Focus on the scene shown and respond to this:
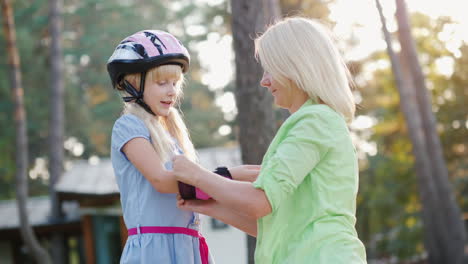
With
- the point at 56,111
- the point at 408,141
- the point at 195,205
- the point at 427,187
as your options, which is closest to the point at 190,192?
the point at 195,205

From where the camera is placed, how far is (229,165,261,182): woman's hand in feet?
9.95

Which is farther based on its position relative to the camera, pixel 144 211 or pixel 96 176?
pixel 96 176

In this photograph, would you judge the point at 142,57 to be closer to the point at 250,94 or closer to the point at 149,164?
the point at 149,164

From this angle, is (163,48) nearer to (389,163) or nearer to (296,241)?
(296,241)

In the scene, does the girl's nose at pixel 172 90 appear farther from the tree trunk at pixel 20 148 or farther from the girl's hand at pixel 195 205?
the tree trunk at pixel 20 148

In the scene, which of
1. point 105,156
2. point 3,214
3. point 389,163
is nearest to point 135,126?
point 389,163

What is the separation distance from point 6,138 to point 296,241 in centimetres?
2563

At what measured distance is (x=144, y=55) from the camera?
3092 mm

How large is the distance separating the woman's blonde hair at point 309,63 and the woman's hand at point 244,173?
54cm

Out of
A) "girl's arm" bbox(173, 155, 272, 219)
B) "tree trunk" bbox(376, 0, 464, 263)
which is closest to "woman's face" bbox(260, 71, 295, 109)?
"girl's arm" bbox(173, 155, 272, 219)

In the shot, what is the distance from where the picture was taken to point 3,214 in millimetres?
22875

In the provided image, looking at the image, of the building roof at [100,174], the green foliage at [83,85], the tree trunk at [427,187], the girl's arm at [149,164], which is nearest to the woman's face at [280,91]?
the girl's arm at [149,164]

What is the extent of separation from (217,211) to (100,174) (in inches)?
550

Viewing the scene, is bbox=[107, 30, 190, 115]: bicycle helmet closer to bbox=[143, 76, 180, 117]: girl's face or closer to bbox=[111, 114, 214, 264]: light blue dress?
bbox=[143, 76, 180, 117]: girl's face
